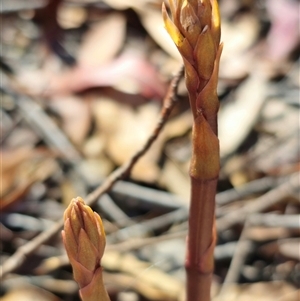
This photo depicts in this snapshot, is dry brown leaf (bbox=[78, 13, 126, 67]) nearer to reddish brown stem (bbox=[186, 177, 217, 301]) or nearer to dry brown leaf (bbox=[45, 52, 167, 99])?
dry brown leaf (bbox=[45, 52, 167, 99])

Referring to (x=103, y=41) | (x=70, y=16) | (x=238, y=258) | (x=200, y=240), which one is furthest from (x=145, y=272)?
(x=70, y=16)

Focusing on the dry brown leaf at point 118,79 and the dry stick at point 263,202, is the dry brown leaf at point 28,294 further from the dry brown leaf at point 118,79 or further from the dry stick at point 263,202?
the dry brown leaf at point 118,79

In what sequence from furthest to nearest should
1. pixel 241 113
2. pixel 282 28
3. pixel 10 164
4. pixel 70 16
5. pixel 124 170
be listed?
1. pixel 70 16
2. pixel 282 28
3. pixel 241 113
4. pixel 10 164
5. pixel 124 170

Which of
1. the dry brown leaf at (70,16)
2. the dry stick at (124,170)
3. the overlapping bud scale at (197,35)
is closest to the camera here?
the overlapping bud scale at (197,35)

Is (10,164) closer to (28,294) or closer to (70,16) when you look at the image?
(28,294)

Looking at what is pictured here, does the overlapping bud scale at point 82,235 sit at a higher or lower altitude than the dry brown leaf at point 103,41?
lower

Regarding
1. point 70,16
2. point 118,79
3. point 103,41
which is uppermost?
point 70,16

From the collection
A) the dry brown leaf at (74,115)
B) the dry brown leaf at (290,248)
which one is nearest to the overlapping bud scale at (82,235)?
the dry brown leaf at (290,248)

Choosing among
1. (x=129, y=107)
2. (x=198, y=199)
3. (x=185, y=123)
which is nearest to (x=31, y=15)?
(x=129, y=107)
